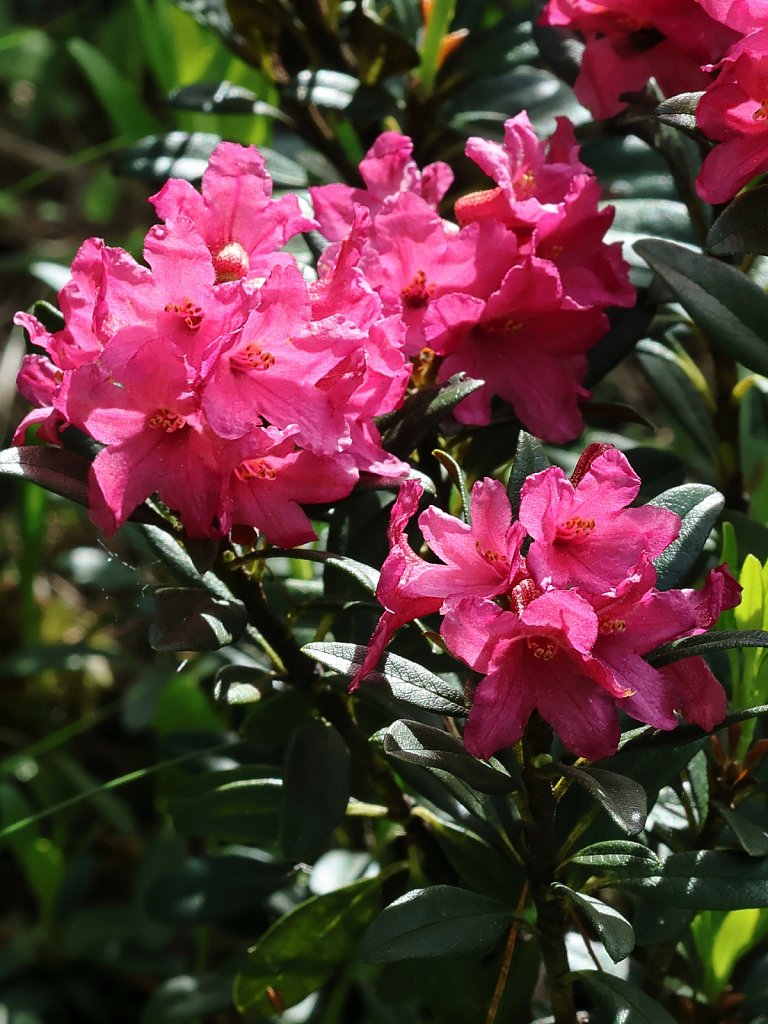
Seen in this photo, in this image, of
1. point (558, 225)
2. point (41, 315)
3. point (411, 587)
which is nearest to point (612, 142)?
A: point (558, 225)

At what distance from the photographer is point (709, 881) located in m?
0.95

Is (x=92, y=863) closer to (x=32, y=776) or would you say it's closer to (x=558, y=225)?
(x=32, y=776)

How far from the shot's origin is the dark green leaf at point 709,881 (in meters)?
0.93

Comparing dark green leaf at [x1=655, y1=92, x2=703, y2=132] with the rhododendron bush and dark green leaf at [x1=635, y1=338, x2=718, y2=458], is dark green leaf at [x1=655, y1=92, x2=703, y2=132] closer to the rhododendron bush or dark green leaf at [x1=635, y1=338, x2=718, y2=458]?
the rhododendron bush

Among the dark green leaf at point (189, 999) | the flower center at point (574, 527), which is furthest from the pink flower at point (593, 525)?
the dark green leaf at point (189, 999)

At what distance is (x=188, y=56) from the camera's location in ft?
6.20

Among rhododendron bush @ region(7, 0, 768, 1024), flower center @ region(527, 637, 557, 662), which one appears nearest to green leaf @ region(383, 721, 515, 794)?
rhododendron bush @ region(7, 0, 768, 1024)

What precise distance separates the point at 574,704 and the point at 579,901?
0.16 meters

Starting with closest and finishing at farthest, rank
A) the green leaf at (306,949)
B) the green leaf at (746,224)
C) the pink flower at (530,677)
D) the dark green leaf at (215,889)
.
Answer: the pink flower at (530,677), the green leaf at (746,224), the green leaf at (306,949), the dark green leaf at (215,889)

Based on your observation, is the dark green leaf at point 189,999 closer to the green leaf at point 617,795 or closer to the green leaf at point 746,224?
the green leaf at point 617,795

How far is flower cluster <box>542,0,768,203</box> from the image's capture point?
3.10 ft

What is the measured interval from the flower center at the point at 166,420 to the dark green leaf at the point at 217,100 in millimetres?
766

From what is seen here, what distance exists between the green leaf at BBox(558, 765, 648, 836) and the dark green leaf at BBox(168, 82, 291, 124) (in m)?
1.02

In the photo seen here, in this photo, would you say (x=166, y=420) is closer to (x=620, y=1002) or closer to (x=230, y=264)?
(x=230, y=264)
